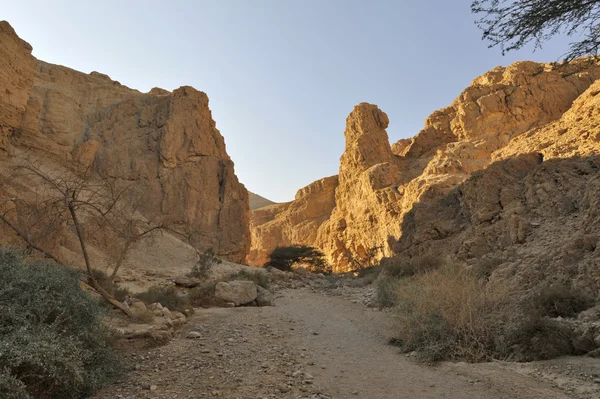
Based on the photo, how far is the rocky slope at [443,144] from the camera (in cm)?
2605

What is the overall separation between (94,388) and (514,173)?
15098 millimetres

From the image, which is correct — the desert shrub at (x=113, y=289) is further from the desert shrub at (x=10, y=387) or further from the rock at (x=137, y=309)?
the desert shrub at (x=10, y=387)

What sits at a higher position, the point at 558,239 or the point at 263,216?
the point at 263,216

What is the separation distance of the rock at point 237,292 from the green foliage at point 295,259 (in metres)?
24.3

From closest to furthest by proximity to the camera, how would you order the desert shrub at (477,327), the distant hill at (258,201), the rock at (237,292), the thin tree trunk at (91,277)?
the desert shrub at (477,327) → the thin tree trunk at (91,277) → the rock at (237,292) → the distant hill at (258,201)

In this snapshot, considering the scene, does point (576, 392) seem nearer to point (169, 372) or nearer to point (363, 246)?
point (169, 372)

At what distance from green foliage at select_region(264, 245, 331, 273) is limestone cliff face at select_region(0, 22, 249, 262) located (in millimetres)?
4001

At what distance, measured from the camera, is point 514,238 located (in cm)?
1123

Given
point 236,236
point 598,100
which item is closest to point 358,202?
point 236,236

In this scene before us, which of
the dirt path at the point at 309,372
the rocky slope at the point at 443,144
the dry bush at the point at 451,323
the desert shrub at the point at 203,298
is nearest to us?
the dirt path at the point at 309,372

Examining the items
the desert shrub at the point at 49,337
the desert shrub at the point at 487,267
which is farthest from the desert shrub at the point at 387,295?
the desert shrub at the point at 49,337

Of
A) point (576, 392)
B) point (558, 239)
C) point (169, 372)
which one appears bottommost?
point (576, 392)

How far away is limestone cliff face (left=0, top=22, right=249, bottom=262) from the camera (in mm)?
30000

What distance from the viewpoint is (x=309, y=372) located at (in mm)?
5051
